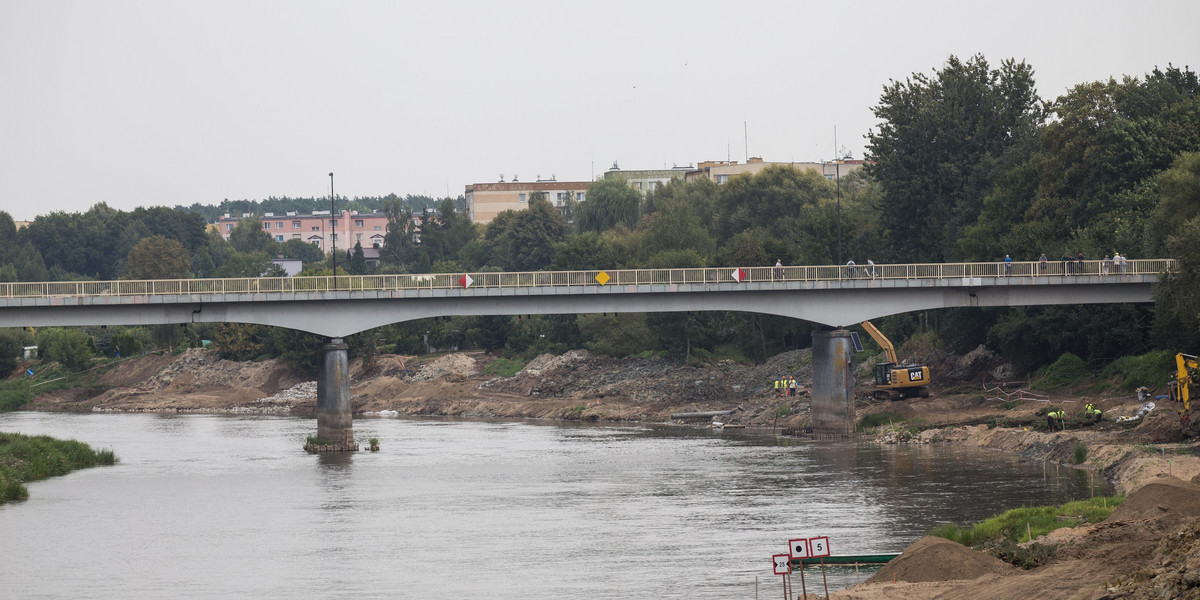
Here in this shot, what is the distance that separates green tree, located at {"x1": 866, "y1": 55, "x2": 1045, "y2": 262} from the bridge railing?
1982cm

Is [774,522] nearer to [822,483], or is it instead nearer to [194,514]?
[822,483]

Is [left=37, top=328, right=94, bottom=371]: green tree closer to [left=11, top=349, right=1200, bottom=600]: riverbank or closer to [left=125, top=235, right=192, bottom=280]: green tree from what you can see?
[left=11, top=349, right=1200, bottom=600]: riverbank

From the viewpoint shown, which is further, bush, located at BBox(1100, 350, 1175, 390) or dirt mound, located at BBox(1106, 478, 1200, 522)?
bush, located at BBox(1100, 350, 1175, 390)

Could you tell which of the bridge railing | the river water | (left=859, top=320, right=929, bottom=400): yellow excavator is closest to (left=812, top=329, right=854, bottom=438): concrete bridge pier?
the river water

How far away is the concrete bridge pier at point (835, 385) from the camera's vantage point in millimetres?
79625

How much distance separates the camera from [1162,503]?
3306cm

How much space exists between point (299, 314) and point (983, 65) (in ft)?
180

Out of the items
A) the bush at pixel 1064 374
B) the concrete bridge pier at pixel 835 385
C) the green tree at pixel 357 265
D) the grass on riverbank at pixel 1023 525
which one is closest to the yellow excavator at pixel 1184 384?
the bush at pixel 1064 374

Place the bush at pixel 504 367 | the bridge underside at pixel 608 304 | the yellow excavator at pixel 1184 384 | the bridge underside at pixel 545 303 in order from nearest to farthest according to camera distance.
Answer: the yellow excavator at pixel 1184 384, the bridge underside at pixel 545 303, the bridge underside at pixel 608 304, the bush at pixel 504 367

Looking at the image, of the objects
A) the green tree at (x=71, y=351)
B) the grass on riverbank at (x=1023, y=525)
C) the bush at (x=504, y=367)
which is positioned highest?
the green tree at (x=71, y=351)

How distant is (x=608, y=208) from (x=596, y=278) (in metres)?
90.9

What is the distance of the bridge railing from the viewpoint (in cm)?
7431

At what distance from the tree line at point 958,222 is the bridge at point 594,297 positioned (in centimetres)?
477

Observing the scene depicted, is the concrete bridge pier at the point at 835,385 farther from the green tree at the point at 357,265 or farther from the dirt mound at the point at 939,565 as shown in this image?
the green tree at the point at 357,265
